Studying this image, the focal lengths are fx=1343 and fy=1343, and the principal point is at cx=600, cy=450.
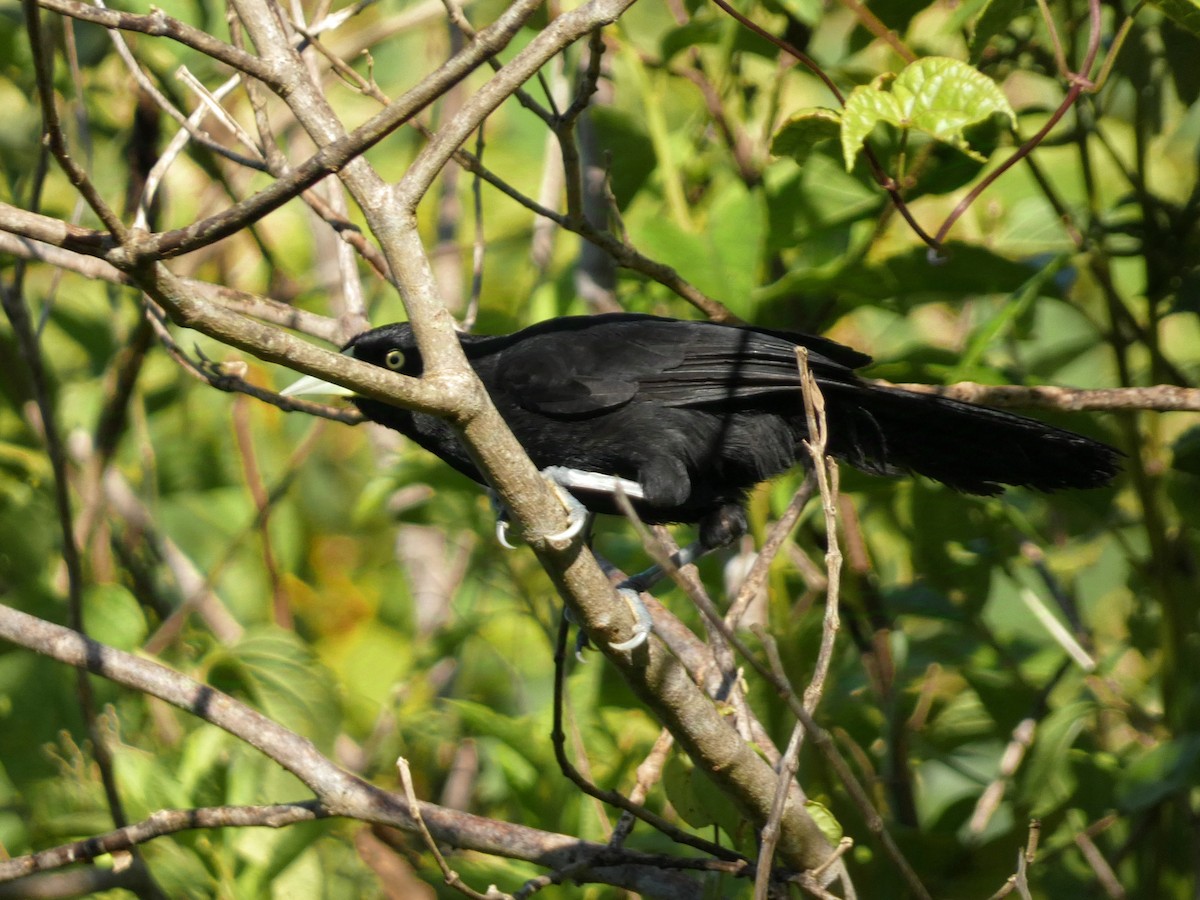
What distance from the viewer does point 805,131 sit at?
3.16 m

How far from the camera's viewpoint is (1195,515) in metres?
3.83

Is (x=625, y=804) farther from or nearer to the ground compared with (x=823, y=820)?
farther from the ground

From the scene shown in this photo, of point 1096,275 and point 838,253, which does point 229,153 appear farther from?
point 1096,275

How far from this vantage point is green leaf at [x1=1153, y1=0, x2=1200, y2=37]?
2.92 m

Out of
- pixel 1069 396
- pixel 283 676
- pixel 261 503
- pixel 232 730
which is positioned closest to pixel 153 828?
pixel 232 730

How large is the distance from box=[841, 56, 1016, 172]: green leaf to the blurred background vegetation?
35 cm

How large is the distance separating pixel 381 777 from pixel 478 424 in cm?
356

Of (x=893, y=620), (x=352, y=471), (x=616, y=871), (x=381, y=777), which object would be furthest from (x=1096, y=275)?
(x=352, y=471)

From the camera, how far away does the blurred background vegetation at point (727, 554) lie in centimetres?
375

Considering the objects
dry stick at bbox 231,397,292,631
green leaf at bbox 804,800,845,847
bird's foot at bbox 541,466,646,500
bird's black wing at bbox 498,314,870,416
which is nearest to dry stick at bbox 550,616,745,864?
green leaf at bbox 804,800,845,847

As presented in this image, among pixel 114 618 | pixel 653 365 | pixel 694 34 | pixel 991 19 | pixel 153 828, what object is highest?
pixel 694 34

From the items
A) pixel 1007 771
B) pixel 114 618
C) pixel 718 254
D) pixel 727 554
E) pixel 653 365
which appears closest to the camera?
pixel 653 365

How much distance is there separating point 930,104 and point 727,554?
6.14 feet

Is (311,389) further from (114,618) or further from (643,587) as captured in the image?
(114,618)
